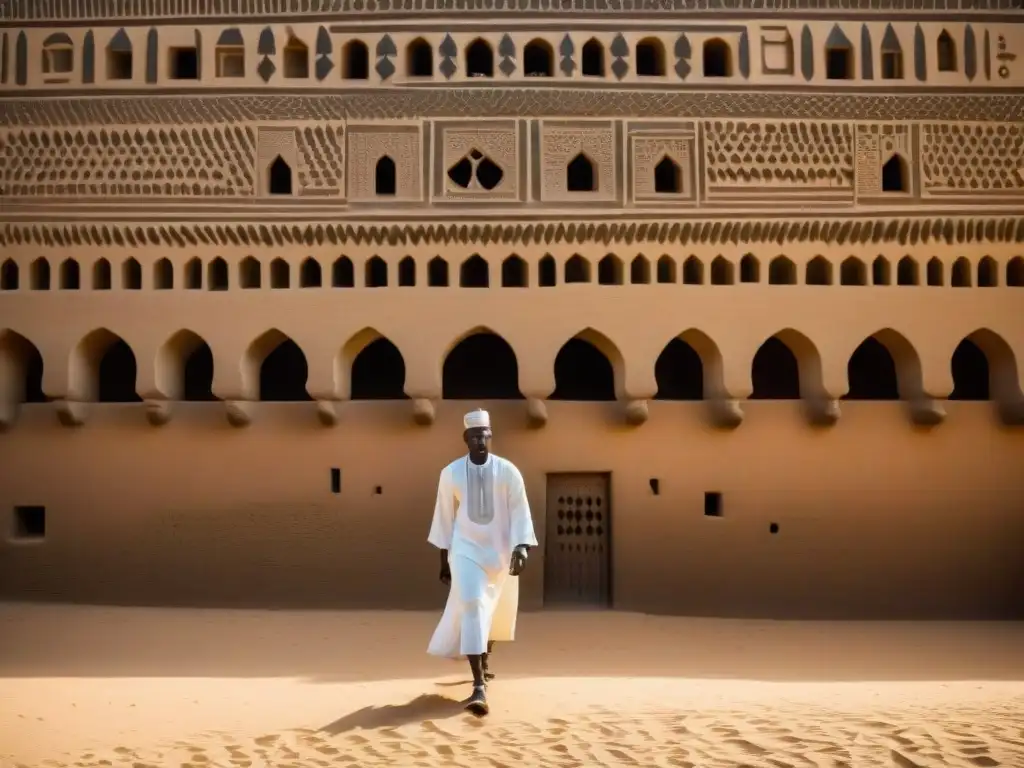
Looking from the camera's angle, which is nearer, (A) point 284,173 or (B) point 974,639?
(B) point 974,639

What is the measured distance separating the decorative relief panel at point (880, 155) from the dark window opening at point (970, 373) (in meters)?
2.14

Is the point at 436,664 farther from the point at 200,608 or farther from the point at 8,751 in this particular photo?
the point at 200,608

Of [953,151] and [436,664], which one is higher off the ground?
[953,151]

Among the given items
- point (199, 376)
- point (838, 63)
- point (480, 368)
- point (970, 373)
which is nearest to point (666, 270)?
point (480, 368)

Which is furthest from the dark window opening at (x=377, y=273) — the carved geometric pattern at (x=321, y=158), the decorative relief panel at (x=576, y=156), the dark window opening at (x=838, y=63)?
the dark window opening at (x=838, y=63)

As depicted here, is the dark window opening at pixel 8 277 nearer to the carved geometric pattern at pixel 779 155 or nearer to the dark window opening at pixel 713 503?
the carved geometric pattern at pixel 779 155

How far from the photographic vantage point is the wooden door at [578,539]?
966 cm

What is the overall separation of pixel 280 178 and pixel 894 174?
6396 mm

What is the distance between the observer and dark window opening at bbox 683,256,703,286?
962cm

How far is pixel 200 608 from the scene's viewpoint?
9438 mm

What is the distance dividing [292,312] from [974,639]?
709 cm

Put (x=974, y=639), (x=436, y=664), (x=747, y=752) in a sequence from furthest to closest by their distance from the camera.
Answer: (x=974, y=639)
(x=436, y=664)
(x=747, y=752)

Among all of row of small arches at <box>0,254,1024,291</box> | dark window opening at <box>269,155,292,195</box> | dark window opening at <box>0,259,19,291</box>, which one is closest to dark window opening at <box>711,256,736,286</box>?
row of small arches at <box>0,254,1024,291</box>

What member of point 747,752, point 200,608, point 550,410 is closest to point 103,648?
point 200,608
